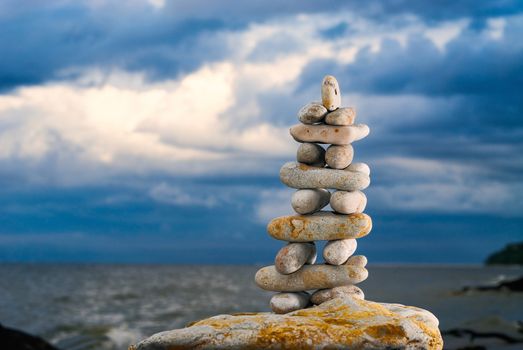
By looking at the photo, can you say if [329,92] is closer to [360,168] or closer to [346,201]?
[360,168]

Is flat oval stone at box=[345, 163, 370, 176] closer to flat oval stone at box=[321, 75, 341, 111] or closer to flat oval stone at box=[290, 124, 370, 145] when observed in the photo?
flat oval stone at box=[290, 124, 370, 145]

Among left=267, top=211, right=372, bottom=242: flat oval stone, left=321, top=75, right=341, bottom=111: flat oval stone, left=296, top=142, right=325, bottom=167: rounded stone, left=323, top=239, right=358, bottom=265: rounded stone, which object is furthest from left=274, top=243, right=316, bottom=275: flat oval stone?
left=321, top=75, right=341, bottom=111: flat oval stone

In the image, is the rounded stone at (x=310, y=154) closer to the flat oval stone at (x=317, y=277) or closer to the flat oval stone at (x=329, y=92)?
the flat oval stone at (x=329, y=92)

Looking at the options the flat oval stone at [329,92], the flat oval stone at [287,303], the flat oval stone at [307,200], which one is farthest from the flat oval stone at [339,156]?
the flat oval stone at [287,303]

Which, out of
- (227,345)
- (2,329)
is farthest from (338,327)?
(2,329)

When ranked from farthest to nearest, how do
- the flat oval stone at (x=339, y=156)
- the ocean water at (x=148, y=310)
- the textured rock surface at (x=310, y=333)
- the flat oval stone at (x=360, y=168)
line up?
the ocean water at (x=148, y=310)
the flat oval stone at (x=360, y=168)
the flat oval stone at (x=339, y=156)
the textured rock surface at (x=310, y=333)

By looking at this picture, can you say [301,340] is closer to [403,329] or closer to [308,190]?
[403,329]

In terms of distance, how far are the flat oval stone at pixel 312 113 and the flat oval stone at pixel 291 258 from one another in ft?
8.99

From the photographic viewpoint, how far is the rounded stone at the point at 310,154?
17859 mm

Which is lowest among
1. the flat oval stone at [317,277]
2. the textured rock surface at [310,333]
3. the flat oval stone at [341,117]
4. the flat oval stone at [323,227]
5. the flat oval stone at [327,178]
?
the textured rock surface at [310,333]

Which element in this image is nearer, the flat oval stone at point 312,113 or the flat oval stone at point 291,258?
the flat oval stone at point 291,258

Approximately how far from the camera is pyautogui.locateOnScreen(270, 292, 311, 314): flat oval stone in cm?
1738

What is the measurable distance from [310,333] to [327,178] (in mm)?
3753

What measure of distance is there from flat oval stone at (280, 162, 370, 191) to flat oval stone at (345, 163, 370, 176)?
147 millimetres
